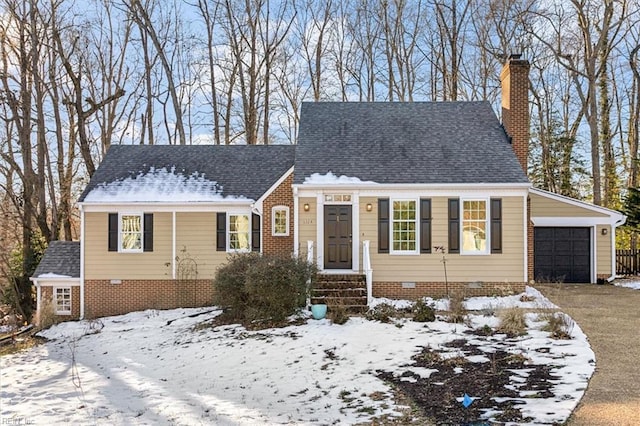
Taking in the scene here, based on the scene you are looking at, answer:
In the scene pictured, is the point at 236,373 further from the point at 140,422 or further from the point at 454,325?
the point at 454,325

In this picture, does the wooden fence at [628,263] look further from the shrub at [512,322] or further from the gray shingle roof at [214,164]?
the gray shingle roof at [214,164]

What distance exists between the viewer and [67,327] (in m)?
15.1

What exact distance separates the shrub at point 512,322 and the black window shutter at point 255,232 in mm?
7869

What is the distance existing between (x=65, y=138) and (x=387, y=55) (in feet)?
53.3

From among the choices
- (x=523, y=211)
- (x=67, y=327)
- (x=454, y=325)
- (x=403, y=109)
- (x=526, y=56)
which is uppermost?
(x=526, y=56)

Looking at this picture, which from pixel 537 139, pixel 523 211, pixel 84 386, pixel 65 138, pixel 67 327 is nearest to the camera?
pixel 84 386

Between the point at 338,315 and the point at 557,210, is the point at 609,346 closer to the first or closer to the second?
the point at 338,315

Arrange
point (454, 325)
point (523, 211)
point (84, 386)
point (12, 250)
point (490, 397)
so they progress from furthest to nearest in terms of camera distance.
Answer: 1. point (12, 250)
2. point (523, 211)
3. point (454, 325)
4. point (84, 386)
5. point (490, 397)

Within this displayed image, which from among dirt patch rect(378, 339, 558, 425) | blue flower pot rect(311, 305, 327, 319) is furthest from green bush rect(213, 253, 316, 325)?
dirt patch rect(378, 339, 558, 425)

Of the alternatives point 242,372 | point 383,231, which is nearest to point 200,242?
point 383,231

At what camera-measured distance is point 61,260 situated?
16609 mm

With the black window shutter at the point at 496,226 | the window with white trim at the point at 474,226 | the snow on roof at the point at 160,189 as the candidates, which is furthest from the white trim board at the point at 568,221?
the snow on roof at the point at 160,189

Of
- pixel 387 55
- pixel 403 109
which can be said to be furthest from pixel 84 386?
pixel 387 55

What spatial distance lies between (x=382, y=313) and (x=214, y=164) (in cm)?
866
